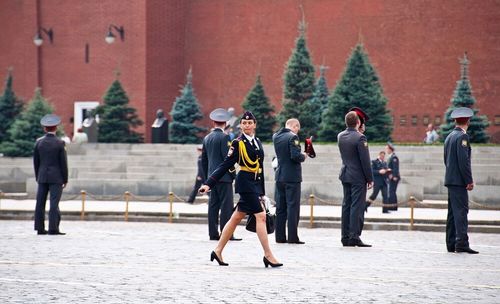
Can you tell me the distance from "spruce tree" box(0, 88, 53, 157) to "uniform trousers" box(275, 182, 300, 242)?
21.2 metres

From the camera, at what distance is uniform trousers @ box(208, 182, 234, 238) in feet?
48.5

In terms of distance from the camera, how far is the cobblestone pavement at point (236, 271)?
9.00 m

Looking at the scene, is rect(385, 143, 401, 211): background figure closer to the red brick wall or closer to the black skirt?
the black skirt

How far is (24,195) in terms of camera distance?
88.9ft

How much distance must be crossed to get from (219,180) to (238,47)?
29.3m

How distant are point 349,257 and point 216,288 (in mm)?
3294

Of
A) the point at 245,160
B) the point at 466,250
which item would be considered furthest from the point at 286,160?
the point at 245,160

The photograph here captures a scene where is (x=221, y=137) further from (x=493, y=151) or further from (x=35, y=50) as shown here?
(x=35, y=50)

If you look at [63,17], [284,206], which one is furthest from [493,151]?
[63,17]

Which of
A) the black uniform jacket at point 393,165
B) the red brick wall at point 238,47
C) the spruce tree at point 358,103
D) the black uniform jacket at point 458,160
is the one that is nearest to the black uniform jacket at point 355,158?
the black uniform jacket at point 458,160

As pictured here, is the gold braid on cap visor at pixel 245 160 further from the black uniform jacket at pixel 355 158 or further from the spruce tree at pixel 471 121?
the spruce tree at pixel 471 121

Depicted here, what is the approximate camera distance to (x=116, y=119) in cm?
3822

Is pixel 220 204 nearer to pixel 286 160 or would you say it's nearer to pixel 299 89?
pixel 286 160

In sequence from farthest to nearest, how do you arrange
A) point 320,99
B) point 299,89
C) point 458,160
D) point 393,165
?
point 320,99 < point 299,89 < point 393,165 < point 458,160
